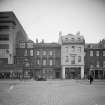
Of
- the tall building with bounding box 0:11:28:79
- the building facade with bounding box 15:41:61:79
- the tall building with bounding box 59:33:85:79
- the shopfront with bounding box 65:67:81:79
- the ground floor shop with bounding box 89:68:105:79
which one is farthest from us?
the tall building with bounding box 59:33:85:79

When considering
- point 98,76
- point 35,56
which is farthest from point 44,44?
point 98,76

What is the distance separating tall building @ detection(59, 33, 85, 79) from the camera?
14328 millimetres

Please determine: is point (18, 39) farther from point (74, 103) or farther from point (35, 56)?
point (74, 103)

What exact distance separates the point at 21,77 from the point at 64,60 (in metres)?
4.93

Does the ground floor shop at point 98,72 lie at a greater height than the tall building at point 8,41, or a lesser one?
lesser

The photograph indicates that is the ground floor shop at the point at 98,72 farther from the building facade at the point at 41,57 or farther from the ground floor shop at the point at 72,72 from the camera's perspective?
the building facade at the point at 41,57

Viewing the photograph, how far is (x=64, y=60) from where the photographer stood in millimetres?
14586

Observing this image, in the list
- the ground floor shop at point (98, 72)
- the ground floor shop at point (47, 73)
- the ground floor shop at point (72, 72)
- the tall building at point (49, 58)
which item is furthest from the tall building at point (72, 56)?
the ground floor shop at point (98, 72)

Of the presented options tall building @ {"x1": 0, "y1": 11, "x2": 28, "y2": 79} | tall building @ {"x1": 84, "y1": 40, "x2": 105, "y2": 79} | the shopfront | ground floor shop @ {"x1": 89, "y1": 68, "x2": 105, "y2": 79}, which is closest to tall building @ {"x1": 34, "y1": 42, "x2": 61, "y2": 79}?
the shopfront

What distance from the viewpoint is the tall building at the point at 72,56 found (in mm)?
14328

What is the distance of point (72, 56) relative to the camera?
580 inches

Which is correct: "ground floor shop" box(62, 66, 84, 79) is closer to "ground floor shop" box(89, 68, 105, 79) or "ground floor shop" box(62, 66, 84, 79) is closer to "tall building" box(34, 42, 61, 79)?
"tall building" box(34, 42, 61, 79)

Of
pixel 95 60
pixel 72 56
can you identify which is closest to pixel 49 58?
pixel 72 56

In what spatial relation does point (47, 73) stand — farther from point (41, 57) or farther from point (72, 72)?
point (72, 72)
